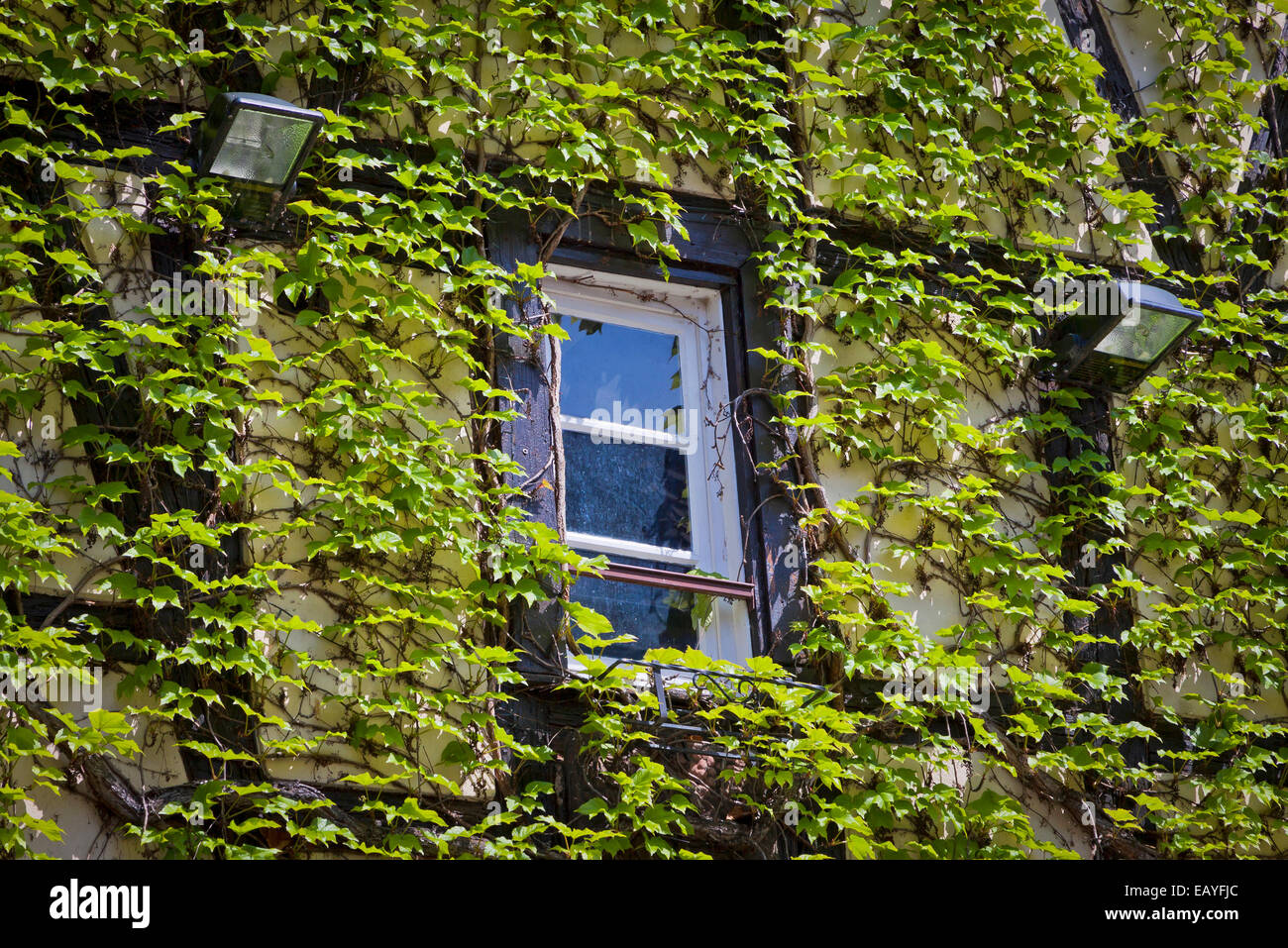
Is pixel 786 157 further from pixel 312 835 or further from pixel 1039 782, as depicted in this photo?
pixel 312 835

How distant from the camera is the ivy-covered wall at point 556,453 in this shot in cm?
431

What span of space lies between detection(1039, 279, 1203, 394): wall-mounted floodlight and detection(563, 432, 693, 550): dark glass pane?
154cm

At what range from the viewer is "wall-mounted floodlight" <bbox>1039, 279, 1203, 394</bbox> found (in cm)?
550

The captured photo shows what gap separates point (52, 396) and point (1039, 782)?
10.7 ft

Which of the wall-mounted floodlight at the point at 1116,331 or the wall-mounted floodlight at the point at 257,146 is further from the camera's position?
the wall-mounted floodlight at the point at 1116,331

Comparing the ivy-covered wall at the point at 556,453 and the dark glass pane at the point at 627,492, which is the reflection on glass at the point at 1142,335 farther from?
the dark glass pane at the point at 627,492

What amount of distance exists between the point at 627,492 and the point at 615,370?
1.45 feet
